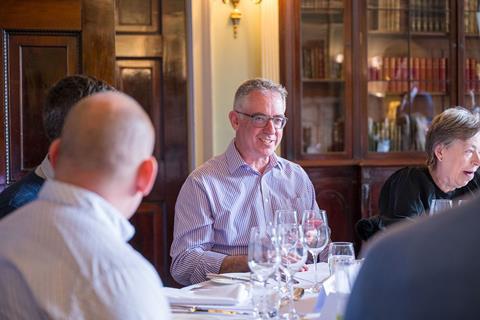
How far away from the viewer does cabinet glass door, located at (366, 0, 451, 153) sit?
14.6ft

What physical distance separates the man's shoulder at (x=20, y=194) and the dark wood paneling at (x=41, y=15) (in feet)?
4.80

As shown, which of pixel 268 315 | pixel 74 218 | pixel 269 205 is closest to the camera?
pixel 74 218

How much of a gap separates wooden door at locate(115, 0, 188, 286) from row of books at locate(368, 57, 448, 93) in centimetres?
139

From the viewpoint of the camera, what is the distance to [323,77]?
4363 mm

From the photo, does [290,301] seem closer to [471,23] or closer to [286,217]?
[286,217]

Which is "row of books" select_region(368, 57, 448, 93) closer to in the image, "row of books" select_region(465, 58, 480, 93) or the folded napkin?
"row of books" select_region(465, 58, 480, 93)

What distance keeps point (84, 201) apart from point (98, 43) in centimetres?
235

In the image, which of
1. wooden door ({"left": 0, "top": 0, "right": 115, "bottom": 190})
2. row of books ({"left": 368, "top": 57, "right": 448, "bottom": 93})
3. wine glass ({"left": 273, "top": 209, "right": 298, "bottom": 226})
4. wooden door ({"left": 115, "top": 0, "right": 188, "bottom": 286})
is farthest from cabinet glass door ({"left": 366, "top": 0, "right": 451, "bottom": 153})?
wine glass ({"left": 273, "top": 209, "right": 298, "bottom": 226})

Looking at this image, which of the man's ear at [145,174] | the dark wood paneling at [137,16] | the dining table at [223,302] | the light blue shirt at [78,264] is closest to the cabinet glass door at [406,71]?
the dark wood paneling at [137,16]

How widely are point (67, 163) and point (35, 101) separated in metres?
2.40

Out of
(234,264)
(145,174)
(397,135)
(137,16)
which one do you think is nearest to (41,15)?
(137,16)

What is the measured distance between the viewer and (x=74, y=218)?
3.51ft

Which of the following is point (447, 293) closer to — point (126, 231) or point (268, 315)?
point (126, 231)

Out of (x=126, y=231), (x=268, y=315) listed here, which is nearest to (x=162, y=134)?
(x=268, y=315)
